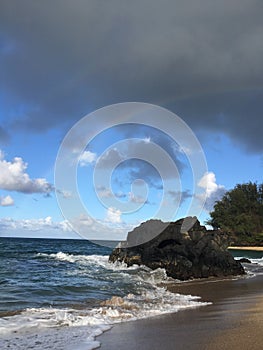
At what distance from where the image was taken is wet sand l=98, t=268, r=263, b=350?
21.8 ft

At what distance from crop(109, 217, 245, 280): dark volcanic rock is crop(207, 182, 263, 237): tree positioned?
84351mm

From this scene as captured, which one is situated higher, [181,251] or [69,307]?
[181,251]

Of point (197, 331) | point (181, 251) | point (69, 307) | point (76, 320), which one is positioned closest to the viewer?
point (197, 331)

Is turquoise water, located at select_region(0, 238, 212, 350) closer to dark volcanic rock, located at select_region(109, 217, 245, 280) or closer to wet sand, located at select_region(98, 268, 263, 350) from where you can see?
wet sand, located at select_region(98, 268, 263, 350)

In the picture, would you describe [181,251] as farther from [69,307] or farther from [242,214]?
[242,214]

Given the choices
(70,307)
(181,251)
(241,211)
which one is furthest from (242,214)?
(70,307)

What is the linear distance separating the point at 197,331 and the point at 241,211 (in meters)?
114

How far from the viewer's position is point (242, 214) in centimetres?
11238

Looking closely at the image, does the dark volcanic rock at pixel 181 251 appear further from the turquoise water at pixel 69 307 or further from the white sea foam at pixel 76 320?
the white sea foam at pixel 76 320

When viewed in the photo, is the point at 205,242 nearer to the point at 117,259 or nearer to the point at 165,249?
the point at 165,249

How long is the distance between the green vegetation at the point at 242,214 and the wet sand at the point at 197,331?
10087 cm

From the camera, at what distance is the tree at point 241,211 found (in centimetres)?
10996

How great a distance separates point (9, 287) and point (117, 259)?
1380cm

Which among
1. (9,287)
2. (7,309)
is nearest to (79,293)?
(9,287)
